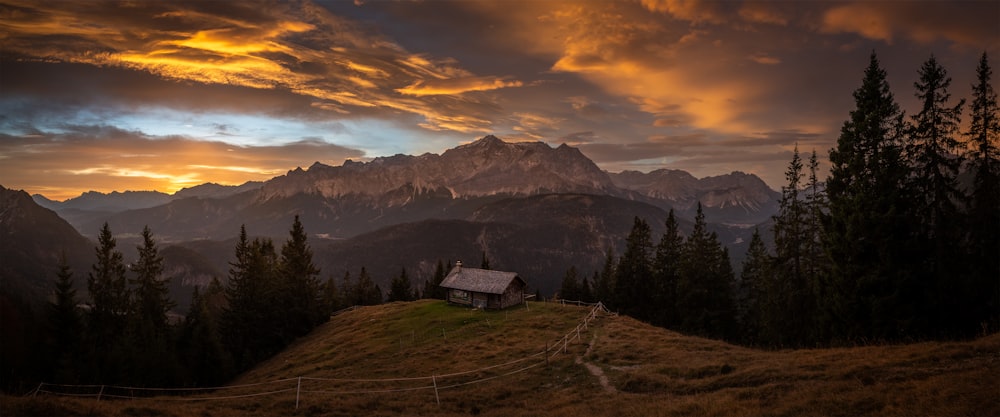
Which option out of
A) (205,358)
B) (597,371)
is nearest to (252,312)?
(205,358)

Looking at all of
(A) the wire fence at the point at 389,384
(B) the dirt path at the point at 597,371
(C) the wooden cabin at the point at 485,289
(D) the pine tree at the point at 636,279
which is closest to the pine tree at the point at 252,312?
(C) the wooden cabin at the point at 485,289

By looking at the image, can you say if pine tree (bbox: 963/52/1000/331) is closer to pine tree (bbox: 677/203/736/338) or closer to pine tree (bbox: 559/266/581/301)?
pine tree (bbox: 677/203/736/338)

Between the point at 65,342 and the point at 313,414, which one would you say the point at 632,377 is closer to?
the point at 313,414

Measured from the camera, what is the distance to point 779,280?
44.8m

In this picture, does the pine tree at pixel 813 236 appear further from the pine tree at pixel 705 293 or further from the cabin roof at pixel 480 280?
the cabin roof at pixel 480 280

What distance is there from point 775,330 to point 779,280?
500 centimetres

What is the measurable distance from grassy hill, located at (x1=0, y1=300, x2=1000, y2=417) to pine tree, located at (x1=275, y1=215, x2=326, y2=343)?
2249 cm

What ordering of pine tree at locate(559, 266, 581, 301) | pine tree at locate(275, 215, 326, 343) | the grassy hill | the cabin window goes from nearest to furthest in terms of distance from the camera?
the grassy hill
pine tree at locate(275, 215, 326, 343)
the cabin window
pine tree at locate(559, 266, 581, 301)

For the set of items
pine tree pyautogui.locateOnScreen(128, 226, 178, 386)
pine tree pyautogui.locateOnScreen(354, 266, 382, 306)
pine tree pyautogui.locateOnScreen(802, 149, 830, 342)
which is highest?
pine tree pyautogui.locateOnScreen(802, 149, 830, 342)

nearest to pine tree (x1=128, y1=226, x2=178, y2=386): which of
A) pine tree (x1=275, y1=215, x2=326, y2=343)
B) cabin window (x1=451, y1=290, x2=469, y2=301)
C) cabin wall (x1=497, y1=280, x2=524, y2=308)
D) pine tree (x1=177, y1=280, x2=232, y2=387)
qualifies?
pine tree (x1=177, y1=280, x2=232, y2=387)

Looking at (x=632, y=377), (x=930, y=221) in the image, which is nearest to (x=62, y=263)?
(x=632, y=377)

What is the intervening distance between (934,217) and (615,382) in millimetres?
25934

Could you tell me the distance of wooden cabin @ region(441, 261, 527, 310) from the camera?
63000mm

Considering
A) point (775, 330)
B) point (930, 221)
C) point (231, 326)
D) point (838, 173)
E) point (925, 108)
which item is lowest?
point (231, 326)
